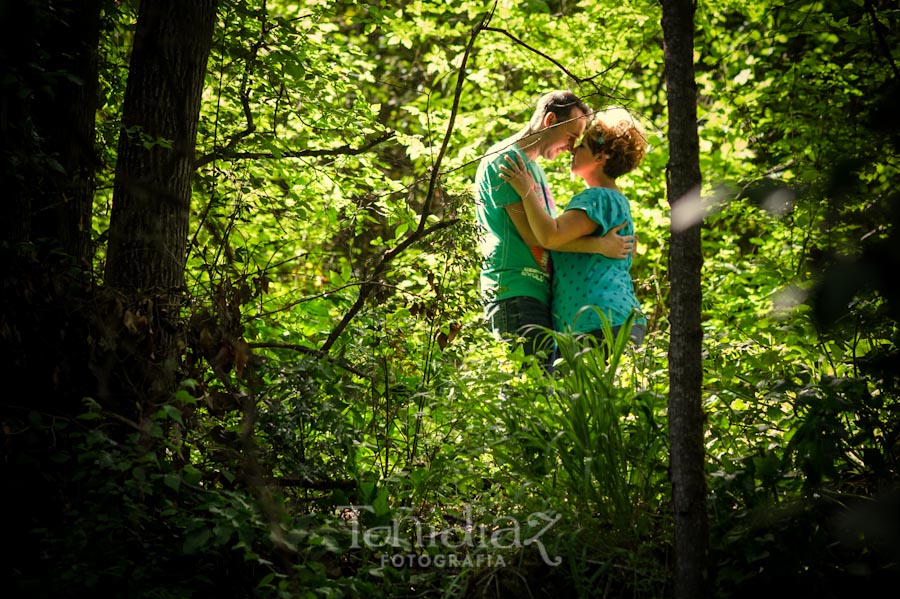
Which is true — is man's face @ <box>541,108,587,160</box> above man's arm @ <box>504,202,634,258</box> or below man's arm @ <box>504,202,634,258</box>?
above

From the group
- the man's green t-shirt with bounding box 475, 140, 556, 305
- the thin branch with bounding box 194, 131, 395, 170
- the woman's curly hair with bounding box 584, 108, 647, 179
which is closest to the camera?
the thin branch with bounding box 194, 131, 395, 170

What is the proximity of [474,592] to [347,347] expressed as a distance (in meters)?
1.03

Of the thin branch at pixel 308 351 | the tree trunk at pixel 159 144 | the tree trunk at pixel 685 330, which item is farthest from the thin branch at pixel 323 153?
the tree trunk at pixel 685 330

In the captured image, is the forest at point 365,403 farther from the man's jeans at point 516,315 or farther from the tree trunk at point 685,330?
the man's jeans at point 516,315

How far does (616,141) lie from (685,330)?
199 cm

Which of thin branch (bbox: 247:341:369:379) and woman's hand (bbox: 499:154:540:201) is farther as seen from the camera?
woman's hand (bbox: 499:154:540:201)

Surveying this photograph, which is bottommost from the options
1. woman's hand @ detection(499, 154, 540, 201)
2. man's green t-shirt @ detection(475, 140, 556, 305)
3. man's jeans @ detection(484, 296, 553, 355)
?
man's jeans @ detection(484, 296, 553, 355)

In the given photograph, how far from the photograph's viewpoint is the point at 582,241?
375 cm

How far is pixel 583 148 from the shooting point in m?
4.00

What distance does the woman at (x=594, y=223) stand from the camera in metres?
3.64

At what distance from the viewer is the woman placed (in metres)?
3.64

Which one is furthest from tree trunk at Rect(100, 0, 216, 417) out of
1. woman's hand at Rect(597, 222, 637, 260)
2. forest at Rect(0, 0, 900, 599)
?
woman's hand at Rect(597, 222, 637, 260)

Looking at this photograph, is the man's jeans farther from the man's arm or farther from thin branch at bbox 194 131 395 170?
thin branch at bbox 194 131 395 170

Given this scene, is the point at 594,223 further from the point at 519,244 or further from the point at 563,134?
the point at 563,134
